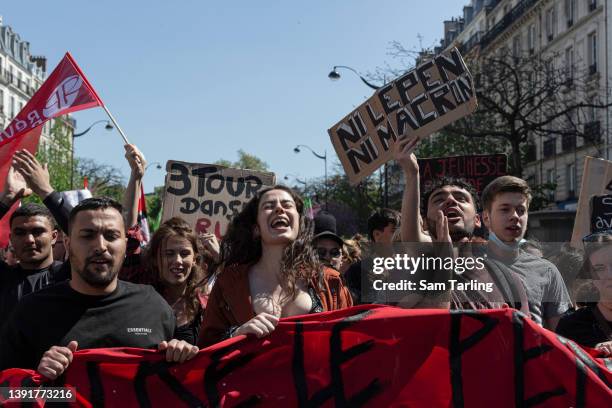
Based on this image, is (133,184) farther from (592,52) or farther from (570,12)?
(570,12)

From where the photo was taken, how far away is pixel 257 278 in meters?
4.00

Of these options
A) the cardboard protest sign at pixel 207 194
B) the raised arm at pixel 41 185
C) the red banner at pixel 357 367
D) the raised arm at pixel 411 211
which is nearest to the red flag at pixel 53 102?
the cardboard protest sign at pixel 207 194

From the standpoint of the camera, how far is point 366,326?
335cm

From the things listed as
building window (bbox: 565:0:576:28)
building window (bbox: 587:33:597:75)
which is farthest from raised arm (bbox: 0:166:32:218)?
building window (bbox: 565:0:576:28)

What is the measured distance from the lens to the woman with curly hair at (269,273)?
3797 mm

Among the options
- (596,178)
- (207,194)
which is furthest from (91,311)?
(596,178)

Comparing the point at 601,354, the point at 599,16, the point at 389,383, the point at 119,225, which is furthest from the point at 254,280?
the point at 599,16

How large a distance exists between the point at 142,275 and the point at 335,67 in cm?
2281

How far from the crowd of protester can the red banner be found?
0.11 m

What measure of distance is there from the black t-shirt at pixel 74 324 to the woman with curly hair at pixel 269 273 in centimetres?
32

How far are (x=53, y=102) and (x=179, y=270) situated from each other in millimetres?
2411

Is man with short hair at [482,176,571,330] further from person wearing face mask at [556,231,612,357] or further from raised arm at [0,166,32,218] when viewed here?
raised arm at [0,166,32,218]

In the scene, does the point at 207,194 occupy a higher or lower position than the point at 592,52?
lower

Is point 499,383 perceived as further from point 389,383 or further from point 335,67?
point 335,67
